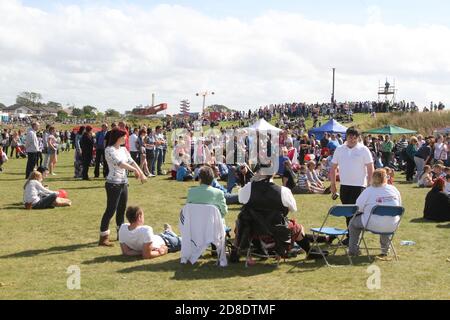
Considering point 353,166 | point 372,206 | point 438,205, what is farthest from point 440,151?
point 372,206

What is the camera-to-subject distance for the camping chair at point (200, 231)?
289 inches

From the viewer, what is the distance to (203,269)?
7.08 metres

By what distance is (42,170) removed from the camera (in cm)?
1385

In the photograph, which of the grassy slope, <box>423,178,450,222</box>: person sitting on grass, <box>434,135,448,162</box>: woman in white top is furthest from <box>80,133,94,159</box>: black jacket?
<box>434,135,448,162</box>: woman in white top

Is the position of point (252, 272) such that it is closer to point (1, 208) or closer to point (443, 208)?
point (443, 208)

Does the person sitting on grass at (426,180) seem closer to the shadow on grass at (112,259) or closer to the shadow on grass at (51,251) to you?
the shadow on grass at (51,251)

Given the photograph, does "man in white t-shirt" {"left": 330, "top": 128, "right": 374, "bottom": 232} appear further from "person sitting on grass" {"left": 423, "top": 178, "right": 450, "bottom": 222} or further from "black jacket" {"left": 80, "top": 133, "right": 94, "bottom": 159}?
"black jacket" {"left": 80, "top": 133, "right": 94, "bottom": 159}

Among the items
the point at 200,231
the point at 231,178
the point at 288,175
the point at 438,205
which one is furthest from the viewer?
the point at 231,178

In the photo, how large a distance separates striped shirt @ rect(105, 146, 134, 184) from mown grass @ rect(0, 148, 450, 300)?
1061 mm

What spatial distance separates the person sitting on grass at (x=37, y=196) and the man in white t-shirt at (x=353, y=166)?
6.63 meters

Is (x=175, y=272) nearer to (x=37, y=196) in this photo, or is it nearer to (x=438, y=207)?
(x=37, y=196)

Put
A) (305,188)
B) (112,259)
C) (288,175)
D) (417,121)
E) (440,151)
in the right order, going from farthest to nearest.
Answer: (417,121), (440,151), (305,188), (288,175), (112,259)

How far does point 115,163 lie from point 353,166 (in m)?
3.59

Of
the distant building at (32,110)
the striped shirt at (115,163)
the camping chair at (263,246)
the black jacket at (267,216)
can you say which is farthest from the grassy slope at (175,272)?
the distant building at (32,110)
